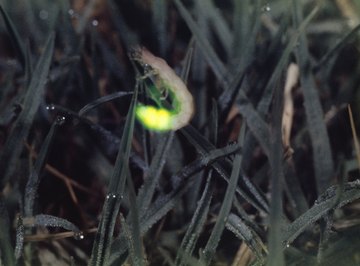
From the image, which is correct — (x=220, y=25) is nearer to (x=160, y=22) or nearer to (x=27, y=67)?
(x=160, y=22)

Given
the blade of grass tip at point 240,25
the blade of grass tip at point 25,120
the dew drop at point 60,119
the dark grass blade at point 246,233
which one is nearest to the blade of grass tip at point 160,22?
the blade of grass tip at point 240,25

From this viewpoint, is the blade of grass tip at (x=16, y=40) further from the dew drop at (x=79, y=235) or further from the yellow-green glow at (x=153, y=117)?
the dew drop at (x=79, y=235)

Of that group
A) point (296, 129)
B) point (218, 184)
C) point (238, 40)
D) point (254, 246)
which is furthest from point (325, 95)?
point (254, 246)

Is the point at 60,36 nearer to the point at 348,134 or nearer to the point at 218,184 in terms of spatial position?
the point at 218,184

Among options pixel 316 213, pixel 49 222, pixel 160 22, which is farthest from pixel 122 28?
pixel 316 213

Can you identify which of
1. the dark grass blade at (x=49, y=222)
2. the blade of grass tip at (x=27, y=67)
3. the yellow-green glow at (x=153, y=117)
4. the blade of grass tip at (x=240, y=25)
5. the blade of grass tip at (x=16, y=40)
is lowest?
the dark grass blade at (x=49, y=222)

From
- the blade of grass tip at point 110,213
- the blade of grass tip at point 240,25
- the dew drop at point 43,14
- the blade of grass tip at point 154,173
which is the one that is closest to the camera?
the blade of grass tip at point 110,213
